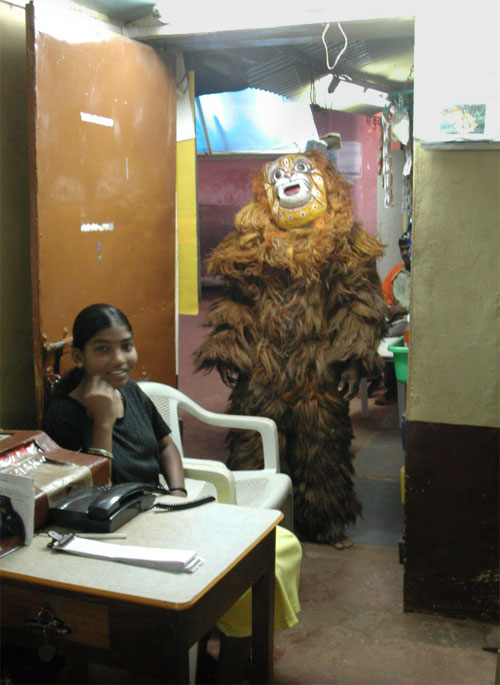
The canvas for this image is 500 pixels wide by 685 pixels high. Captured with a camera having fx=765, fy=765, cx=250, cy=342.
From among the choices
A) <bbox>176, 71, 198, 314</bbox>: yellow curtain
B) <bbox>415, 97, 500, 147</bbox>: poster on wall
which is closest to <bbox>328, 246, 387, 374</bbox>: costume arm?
<bbox>176, 71, 198, 314</bbox>: yellow curtain

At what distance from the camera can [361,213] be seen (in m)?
6.97

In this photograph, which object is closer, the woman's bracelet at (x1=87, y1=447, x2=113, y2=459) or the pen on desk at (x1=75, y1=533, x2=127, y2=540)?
the pen on desk at (x1=75, y1=533, x2=127, y2=540)

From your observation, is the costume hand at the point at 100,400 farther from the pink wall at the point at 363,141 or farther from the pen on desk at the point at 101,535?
the pink wall at the point at 363,141

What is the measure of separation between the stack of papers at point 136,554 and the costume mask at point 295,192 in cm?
203

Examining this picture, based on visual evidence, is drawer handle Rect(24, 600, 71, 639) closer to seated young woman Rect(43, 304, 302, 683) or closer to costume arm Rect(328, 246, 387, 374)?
seated young woman Rect(43, 304, 302, 683)

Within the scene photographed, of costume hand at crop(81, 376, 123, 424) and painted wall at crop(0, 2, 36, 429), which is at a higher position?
painted wall at crop(0, 2, 36, 429)

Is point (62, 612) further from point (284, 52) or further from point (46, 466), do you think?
point (284, 52)

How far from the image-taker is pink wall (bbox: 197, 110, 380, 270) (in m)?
6.56

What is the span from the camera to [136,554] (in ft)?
5.67

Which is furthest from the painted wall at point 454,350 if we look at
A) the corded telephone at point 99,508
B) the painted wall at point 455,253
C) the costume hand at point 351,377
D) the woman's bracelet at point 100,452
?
the corded telephone at point 99,508

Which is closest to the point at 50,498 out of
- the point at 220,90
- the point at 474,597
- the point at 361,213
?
the point at 474,597

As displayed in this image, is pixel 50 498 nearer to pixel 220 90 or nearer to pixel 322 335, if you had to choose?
pixel 322 335

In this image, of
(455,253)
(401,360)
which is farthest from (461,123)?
(401,360)

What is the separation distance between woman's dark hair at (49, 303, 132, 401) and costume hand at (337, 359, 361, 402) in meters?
1.31
